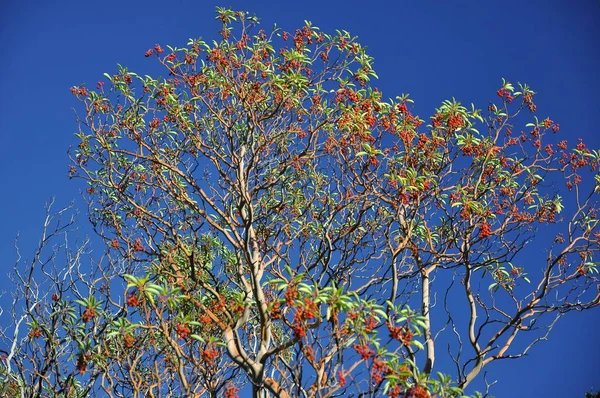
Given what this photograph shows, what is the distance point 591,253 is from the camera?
25.7ft

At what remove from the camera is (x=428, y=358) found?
250 inches

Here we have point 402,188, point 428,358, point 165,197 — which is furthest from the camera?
point 165,197

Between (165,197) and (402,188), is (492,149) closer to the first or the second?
(402,188)

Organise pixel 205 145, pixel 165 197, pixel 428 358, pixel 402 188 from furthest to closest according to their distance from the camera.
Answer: pixel 165 197 < pixel 205 145 < pixel 402 188 < pixel 428 358

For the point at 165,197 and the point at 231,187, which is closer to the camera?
the point at 231,187

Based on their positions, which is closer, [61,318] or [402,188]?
[61,318]

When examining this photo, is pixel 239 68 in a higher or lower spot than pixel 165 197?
higher

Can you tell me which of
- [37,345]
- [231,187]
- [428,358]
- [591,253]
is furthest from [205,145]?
[591,253]

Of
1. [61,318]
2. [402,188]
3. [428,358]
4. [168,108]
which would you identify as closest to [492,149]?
[402,188]

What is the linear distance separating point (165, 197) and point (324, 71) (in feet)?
9.17

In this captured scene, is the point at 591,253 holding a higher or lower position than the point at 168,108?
lower

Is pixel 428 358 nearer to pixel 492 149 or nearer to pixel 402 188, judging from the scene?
pixel 402 188

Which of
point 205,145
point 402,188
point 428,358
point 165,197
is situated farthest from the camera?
point 165,197

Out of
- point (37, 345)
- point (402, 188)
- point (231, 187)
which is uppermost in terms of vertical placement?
point (231, 187)
